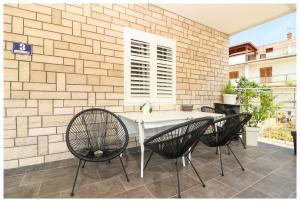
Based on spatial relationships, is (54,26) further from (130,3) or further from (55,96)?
(130,3)

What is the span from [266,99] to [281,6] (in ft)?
6.07

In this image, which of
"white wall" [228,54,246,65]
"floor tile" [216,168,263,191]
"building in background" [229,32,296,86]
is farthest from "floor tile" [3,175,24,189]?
"white wall" [228,54,246,65]

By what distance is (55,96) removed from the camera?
222 cm

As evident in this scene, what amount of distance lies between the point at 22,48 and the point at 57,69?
46 centimetres

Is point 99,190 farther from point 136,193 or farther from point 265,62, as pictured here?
point 265,62

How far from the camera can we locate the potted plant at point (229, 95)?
Answer: 3824 millimetres

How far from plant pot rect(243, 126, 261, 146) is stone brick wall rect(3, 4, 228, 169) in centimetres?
249

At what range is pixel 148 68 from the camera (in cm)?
298

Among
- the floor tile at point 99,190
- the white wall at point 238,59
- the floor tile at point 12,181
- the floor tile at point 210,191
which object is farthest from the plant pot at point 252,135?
the white wall at point 238,59

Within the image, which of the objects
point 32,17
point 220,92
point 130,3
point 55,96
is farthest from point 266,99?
point 32,17

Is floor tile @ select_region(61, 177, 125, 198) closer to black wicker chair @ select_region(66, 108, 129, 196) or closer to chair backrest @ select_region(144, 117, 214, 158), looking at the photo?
black wicker chair @ select_region(66, 108, 129, 196)

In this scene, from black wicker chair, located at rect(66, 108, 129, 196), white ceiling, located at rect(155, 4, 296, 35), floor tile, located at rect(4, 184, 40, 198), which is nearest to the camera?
floor tile, located at rect(4, 184, 40, 198)

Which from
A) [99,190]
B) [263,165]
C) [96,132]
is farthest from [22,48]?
[263,165]

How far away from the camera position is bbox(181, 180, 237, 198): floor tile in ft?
5.16
